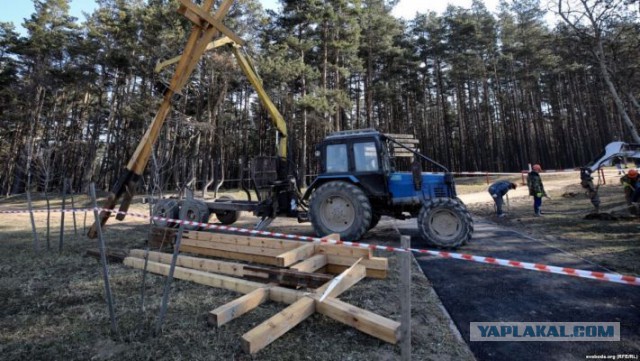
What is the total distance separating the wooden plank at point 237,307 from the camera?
271cm

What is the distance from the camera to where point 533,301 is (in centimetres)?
330

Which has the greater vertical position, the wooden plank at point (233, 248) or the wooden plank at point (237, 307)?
the wooden plank at point (233, 248)

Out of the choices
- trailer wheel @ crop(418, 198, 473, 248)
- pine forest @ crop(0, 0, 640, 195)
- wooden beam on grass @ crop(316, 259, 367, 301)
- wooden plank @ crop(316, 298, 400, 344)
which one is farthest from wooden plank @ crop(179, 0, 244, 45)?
wooden plank @ crop(316, 298, 400, 344)

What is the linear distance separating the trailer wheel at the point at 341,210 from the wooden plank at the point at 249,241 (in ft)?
5.77

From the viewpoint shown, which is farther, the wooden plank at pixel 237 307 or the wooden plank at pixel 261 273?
the wooden plank at pixel 261 273

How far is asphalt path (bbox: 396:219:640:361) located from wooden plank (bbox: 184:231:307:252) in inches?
83.9

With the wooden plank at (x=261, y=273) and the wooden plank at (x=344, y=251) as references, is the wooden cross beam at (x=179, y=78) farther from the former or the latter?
the wooden plank at (x=344, y=251)

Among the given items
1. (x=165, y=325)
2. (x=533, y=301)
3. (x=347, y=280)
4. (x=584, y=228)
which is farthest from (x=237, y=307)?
(x=584, y=228)

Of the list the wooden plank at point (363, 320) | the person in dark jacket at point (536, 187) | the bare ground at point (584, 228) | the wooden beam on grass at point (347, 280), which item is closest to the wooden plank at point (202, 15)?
the wooden beam on grass at point (347, 280)

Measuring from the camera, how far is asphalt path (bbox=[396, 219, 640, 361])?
2.41 metres

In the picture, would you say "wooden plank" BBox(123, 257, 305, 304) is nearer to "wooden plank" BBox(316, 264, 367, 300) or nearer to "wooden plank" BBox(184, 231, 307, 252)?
"wooden plank" BBox(316, 264, 367, 300)

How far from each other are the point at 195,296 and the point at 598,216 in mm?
9606

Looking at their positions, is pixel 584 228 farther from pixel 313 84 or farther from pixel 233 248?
pixel 313 84

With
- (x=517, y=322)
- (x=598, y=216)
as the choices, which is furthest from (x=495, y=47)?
(x=517, y=322)
